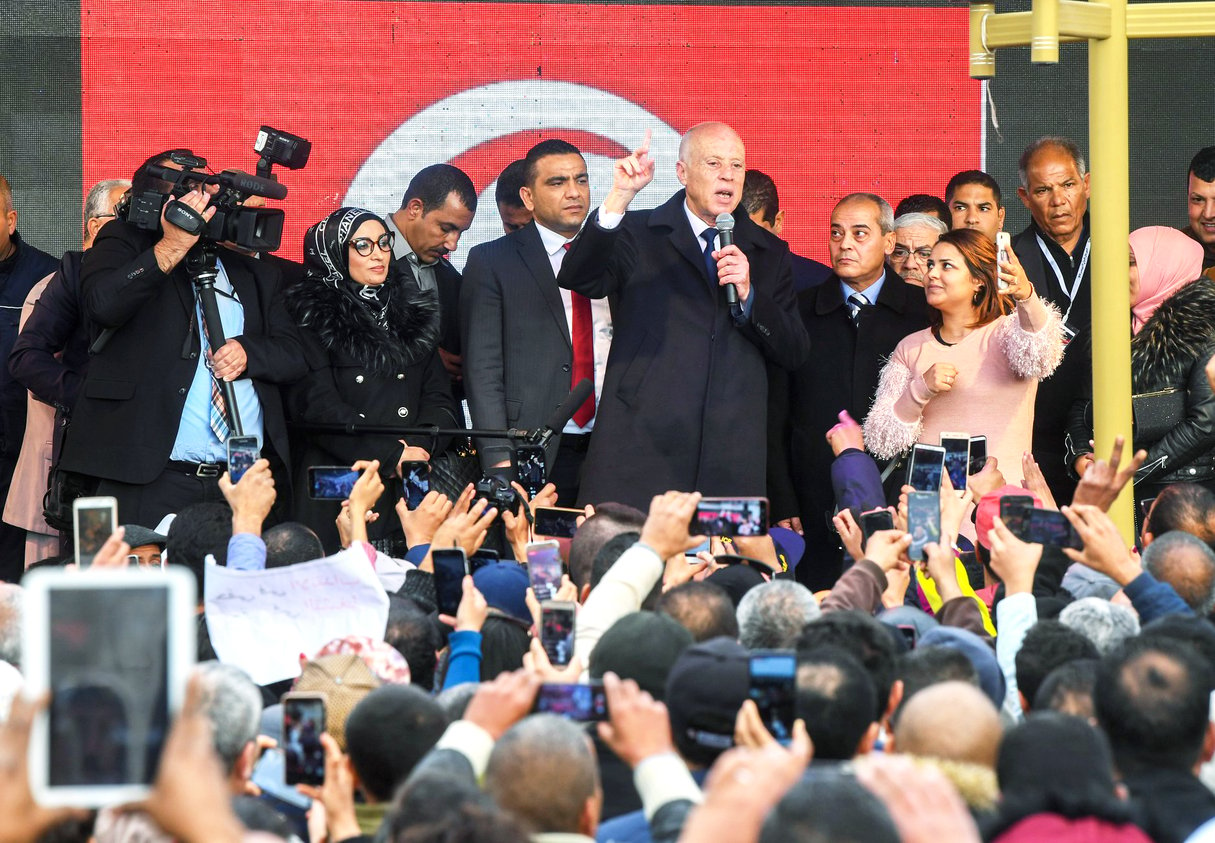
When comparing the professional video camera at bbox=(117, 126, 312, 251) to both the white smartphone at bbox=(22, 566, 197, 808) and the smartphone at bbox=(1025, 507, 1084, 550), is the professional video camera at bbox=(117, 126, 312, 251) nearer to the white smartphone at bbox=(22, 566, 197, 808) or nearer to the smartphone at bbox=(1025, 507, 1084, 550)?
the smartphone at bbox=(1025, 507, 1084, 550)

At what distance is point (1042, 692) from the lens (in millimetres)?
2938

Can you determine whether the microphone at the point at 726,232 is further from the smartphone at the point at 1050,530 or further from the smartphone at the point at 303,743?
the smartphone at the point at 303,743

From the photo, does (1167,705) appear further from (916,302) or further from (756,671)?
(916,302)

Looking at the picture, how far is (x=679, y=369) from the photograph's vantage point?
571 centimetres

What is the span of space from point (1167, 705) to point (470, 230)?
15.2 ft

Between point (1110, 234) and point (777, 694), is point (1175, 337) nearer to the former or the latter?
point (1110, 234)

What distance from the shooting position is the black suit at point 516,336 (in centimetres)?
593

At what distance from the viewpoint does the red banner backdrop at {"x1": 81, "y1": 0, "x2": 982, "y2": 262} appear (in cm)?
679

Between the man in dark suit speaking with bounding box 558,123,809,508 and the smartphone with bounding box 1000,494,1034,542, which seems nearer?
the smartphone with bounding box 1000,494,1034,542

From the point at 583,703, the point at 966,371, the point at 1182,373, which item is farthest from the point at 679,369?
the point at 583,703

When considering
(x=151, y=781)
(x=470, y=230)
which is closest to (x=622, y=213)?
(x=470, y=230)

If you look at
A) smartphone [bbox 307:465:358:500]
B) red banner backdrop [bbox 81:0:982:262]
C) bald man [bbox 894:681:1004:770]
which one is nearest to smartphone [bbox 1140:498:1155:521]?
red banner backdrop [bbox 81:0:982:262]

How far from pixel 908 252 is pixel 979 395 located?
1003mm

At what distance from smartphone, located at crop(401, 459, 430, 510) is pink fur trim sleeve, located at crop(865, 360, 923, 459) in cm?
149
